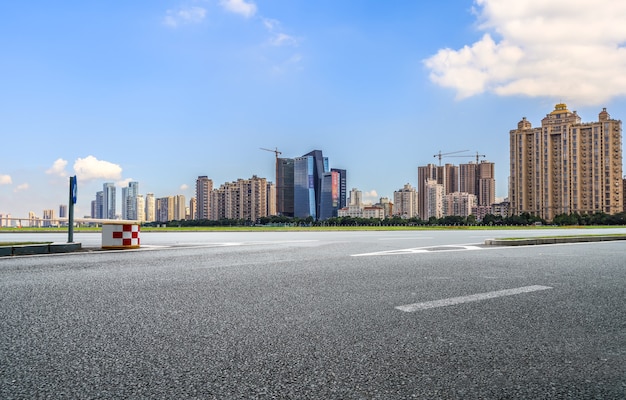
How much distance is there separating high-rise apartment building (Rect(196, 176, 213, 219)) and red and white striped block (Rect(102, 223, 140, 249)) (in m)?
178

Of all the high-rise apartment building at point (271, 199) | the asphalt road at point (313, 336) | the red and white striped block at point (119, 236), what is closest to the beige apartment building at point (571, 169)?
the high-rise apartment building at point (271, 199)

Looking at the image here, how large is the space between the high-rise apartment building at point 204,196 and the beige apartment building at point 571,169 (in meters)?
116

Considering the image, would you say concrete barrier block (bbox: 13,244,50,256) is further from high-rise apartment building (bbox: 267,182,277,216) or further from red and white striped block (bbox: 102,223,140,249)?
high-rise apartment building (bbox: 267,182,277,216)

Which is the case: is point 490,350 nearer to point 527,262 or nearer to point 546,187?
point 527,262

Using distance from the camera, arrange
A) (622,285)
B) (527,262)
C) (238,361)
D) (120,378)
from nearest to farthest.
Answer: (120,378)
(238,361)
(622,285)
(527,262)

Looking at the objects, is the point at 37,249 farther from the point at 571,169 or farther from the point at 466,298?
the point at 571,169

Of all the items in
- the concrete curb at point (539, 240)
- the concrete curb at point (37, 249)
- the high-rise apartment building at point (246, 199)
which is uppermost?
the high-rise apartment building at point (246, 199)

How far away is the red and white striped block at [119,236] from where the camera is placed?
42.5ft

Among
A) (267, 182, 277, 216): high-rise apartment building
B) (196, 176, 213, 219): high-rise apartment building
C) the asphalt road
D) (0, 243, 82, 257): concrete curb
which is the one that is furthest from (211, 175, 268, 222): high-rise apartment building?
the asphalt road

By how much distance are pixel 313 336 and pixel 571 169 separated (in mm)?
147474

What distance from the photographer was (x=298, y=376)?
2.68m

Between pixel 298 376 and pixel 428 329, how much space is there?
4.99ft

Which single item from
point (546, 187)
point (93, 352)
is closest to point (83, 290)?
point (93, 352)

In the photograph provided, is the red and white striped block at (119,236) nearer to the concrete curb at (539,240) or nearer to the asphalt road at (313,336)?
the asphalt road at (313,336)
